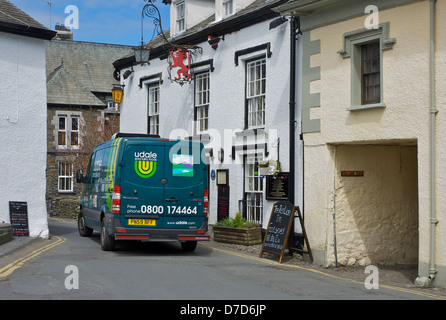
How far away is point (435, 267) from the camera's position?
10.6 meters

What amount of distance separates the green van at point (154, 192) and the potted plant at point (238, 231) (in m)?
2.25

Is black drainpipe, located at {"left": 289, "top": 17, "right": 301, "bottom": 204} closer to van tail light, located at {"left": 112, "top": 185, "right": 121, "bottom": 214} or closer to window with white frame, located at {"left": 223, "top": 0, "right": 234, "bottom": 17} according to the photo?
van tail light, located at {"left": 112, "top": 185, "right": 121, "bottom": 214}

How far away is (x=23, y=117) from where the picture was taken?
55.1 feet

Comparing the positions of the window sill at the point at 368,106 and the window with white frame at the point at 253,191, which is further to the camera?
the window with white frame at the point at 253,191

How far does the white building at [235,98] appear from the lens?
1566 cm

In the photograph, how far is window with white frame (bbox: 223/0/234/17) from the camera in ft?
62.5

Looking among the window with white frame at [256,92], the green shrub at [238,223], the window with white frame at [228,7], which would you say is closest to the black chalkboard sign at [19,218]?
the green shrub at [238,223]

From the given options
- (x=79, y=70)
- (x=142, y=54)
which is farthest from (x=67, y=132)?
(x=142, y=54)

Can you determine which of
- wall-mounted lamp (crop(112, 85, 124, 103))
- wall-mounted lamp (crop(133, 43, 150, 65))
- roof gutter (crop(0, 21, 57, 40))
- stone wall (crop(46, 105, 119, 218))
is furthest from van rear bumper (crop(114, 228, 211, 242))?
stone wall (crop(46, 105, 119, 218))

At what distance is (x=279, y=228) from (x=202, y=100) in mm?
6986

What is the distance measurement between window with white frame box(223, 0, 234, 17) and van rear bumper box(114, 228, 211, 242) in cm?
851

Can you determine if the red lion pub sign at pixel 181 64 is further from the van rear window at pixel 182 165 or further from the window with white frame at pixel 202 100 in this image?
the van rear window at pixel 182 165

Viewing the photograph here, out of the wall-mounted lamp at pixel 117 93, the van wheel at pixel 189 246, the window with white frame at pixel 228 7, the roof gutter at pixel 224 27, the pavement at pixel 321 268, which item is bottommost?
the pavement at pixel 321 268
